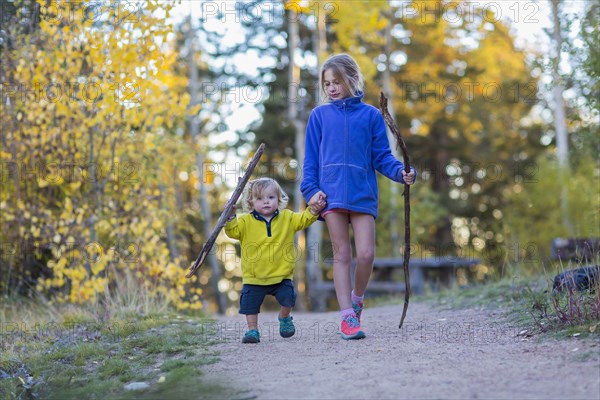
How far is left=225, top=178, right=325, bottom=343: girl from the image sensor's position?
5.67 metres

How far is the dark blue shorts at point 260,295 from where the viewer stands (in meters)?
5.68

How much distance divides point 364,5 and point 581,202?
6494mm

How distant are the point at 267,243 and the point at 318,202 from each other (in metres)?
0.49

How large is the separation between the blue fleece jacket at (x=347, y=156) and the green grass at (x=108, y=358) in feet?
4.60

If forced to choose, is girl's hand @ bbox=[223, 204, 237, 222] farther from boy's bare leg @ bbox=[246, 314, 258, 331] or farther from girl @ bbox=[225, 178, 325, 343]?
boy's bare leg @ bbox=[246, 314, 258, 331]

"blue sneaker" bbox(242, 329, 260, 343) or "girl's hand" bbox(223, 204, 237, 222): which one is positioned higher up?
"girl's hand" bbox(223, 204, 237, 222)

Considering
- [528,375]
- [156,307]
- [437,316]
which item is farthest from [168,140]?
[528,375]

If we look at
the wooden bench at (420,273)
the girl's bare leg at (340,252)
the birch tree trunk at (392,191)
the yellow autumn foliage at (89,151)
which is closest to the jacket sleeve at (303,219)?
the girl's bare leg at (340,252)

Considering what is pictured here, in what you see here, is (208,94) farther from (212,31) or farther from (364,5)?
(364,5)

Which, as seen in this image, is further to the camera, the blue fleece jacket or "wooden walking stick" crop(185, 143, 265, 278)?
the blue fleece jacket

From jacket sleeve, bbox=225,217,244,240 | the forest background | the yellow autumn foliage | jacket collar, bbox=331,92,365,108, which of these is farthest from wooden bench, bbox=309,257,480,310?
jacket collar, bbox=331,92,365,108

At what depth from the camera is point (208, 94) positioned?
20.1 m

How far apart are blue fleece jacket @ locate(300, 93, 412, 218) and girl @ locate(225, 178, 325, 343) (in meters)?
0.26

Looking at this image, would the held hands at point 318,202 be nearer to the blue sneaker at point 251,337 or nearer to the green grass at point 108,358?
the blue sneaker at point 251,337
